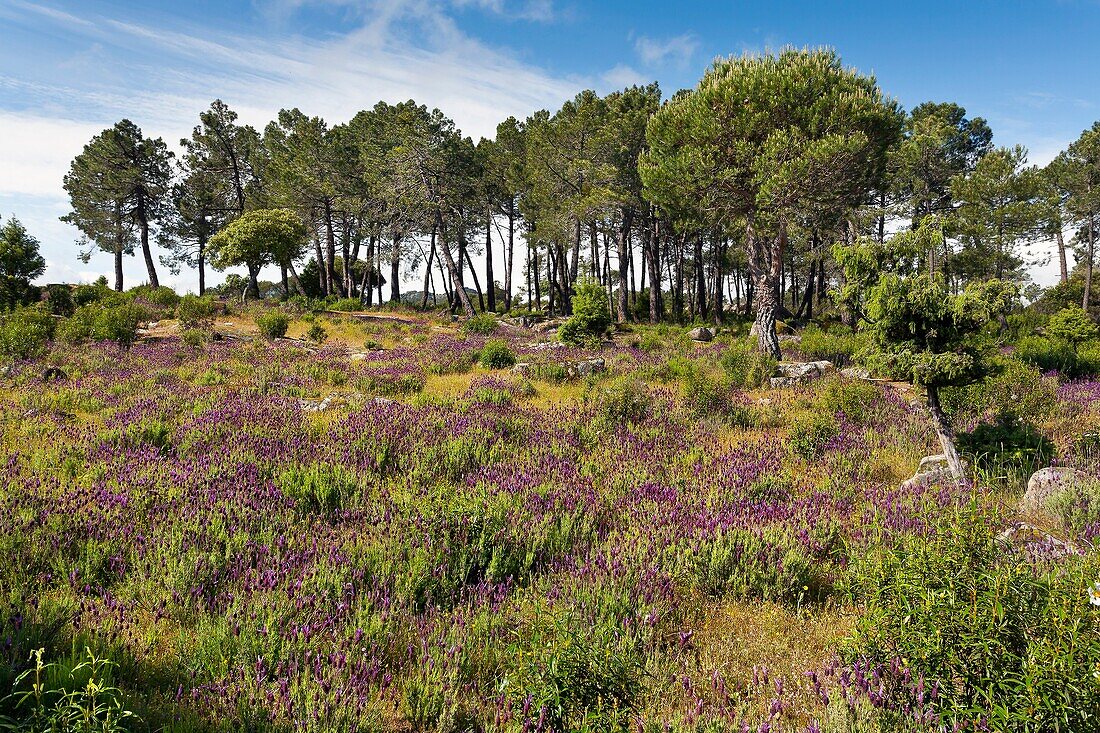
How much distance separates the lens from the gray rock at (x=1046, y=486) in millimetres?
4387

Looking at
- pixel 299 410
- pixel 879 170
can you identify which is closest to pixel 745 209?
pixel 879 170

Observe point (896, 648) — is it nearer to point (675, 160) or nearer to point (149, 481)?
point (149, 481)

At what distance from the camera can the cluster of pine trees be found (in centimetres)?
1759

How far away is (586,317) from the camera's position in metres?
18.5

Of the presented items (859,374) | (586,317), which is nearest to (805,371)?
(859,374)

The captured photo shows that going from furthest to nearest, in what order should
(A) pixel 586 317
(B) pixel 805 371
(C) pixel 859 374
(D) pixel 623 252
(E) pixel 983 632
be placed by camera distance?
(D) pixel 623 252
(A) pixel 586 317
(B) pixel 805 371
(C) pixel 859 374
(E) pixel 983 632

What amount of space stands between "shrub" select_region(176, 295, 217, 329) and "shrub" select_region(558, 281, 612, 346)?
1378 centimetres

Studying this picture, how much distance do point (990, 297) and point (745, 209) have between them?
49.5 feet

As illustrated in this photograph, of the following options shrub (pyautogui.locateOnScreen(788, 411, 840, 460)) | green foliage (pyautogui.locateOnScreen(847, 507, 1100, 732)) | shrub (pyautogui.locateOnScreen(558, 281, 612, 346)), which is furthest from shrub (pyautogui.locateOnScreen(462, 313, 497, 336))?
green foliage (pyautogui.locateOnScreen(847, 507, 1100, 732))

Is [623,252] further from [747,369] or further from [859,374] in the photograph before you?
[859,374]

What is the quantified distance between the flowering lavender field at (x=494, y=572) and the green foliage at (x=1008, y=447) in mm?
367

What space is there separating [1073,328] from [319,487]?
22.5 meters

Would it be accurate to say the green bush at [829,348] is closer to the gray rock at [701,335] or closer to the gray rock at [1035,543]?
the gray rock at [701,335]

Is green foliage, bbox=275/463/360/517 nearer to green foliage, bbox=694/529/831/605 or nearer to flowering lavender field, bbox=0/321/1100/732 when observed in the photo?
flowering lavender field, bbox=0/321/1100/732
